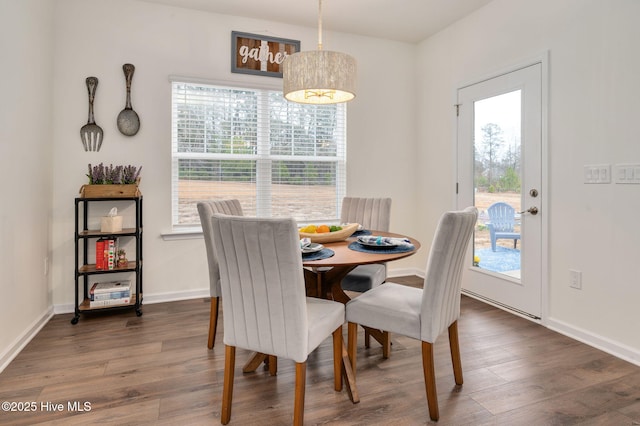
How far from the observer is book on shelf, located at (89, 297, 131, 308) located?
3.03 m

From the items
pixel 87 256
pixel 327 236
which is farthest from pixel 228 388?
pixel 87 256

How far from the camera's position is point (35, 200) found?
9.09 feet

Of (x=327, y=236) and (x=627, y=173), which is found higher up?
(x=627, y=173)

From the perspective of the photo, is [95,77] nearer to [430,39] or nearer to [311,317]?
[311,317]

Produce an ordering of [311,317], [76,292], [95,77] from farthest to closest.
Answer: [95,77], [76,292], [311,317]

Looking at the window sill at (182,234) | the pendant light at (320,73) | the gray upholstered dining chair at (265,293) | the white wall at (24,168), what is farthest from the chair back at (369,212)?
the white wall at (24,168)

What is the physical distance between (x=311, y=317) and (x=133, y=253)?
7.78 feet

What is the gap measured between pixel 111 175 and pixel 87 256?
2.42ft

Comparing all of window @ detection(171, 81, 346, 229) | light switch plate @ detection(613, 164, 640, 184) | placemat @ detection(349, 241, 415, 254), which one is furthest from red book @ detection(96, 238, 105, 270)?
light switch plate @ detection(613, 164, 640, 184)

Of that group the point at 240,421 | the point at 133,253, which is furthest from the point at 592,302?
the point at 133,253

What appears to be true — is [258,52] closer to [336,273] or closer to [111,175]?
[111,175]

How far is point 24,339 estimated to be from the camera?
2525 mm

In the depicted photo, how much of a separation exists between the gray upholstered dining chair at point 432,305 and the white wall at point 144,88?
2.21m

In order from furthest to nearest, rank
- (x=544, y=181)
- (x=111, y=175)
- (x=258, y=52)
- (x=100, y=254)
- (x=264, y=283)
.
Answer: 1. (x=258, y=52)
2. (x=111, y=175)
3. (x=100, y=254)
4. (x=544, y=181)
5. (x=264, y=283)
